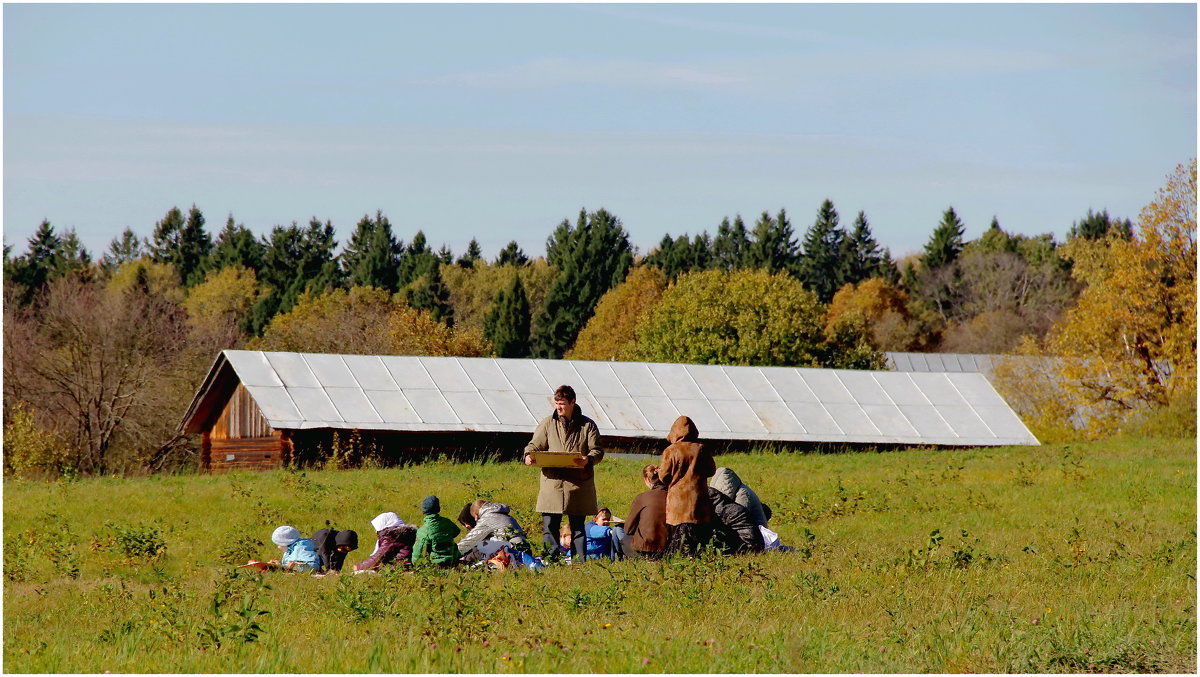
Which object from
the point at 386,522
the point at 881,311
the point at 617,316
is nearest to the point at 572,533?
the point at 386,522

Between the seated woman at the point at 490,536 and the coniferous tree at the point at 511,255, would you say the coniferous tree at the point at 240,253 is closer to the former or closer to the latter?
the coniferous tree at the point at 511,255

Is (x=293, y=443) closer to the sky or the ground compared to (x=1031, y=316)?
closer to the ground

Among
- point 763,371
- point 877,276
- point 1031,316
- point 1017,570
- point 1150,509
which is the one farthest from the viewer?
point 877,276

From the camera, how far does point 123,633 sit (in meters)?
9.28

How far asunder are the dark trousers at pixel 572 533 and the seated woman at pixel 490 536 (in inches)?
8.8

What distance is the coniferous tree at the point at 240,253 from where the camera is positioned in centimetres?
10019

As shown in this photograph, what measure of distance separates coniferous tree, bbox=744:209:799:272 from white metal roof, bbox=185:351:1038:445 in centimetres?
6563

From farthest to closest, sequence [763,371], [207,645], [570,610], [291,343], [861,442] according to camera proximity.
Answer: [291,343], [763,371], [861,442], [570,610], [207,645]

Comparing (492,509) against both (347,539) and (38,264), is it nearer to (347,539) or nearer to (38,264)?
(347,539)

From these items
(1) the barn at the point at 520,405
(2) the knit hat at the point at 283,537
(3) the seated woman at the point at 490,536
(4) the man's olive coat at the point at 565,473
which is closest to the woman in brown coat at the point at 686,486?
(4) the man's olive coat at the point at 565,473

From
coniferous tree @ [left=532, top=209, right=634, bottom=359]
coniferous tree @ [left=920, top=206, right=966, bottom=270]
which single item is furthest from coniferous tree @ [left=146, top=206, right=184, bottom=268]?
coniferous tree @ [left=920, top=206, right=966, bottom=270]

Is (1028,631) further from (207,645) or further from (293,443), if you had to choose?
(293,443)

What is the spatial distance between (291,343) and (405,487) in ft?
131

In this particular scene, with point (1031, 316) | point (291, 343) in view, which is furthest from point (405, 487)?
point (1031, 316)
